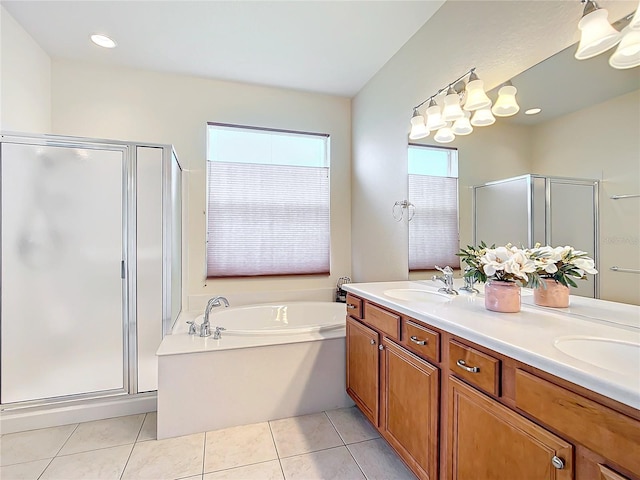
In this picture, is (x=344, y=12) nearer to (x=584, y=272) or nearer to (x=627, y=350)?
(x=584, y=272)

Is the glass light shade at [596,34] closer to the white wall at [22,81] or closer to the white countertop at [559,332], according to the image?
the white countertop at [559,332]

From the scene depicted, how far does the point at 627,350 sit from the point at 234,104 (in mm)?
3169

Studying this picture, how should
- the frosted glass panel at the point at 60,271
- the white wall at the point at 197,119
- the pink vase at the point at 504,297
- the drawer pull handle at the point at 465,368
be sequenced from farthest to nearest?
the white wall at the point at 197,119 → the frosted glass panel at the point at 60,271 → the pink vase at the point at 504,297 → the drawer pull handle at the point at 465,368

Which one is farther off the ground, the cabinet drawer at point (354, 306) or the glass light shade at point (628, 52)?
the glass light shade at point (628, 52)

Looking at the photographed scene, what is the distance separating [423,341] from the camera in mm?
1294

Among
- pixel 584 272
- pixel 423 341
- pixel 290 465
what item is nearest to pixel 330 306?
pixel 290 465

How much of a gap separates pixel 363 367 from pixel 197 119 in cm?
257

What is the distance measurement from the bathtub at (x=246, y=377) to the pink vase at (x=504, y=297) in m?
1.09

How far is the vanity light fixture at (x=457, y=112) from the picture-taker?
1.74 metres

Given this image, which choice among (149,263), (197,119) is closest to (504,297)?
(149,263)

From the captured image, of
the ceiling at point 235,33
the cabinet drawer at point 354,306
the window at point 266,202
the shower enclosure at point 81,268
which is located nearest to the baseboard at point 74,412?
the shower enclosure at point 81,268

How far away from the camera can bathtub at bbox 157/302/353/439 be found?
183 cm

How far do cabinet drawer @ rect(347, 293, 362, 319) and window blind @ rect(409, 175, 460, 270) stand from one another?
604 millimetres

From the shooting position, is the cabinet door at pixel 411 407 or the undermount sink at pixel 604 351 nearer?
the undermount sink at pixel 604 351
